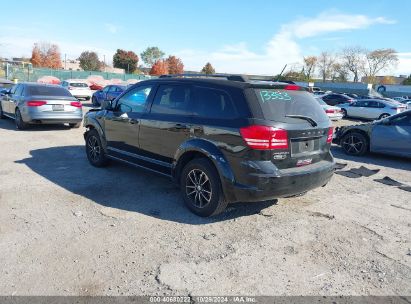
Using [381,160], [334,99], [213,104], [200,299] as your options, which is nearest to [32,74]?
[334,99]

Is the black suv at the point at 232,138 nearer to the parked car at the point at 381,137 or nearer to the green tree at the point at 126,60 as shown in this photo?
the parked car at the point at 381,137

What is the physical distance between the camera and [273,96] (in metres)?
4.41

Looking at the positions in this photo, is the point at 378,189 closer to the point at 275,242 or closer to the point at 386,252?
the point at 386,252

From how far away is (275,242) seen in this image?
410 cm

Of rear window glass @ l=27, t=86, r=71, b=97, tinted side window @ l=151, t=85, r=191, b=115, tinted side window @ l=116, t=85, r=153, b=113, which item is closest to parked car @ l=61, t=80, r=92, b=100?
rear window glass @ l=27, t=86, r=71, b=97

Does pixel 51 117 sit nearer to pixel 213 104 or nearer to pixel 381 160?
pixel 213 104

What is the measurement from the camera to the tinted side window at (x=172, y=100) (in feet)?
16.4

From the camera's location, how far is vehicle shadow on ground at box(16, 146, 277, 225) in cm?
489

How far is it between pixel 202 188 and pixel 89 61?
91.4 metres

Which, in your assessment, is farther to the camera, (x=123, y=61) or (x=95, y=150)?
(x=123, y=61)

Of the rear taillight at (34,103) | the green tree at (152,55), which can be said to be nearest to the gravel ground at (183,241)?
the rear taillight at (34,103)

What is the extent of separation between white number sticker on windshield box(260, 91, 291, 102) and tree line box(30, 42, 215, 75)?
3185 inches

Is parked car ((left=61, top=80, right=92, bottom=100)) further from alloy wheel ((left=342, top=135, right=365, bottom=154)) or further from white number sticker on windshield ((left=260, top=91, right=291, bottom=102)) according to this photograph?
white number sticker on windshield ((left=260, top=91, right=291, bottom=102))

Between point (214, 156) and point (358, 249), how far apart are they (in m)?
1.99
